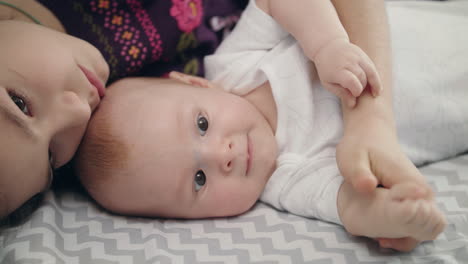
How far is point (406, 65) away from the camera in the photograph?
1082 millimetres

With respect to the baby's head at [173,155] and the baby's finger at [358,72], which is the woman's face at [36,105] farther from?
the baby's finger at [358,72]

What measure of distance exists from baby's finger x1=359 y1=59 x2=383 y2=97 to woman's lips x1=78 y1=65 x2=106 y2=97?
568 millimetres

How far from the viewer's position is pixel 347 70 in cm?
86

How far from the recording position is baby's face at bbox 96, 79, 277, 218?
95cm

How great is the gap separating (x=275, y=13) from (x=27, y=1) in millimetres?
591

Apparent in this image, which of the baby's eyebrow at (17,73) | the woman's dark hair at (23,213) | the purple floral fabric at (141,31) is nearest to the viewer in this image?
the baby's eyebrow at (17,73)

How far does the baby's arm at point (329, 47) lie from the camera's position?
86 cm

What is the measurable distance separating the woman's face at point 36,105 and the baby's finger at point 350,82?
520mm

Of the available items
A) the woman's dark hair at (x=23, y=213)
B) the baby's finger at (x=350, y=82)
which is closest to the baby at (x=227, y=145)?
the baby's finger at (x=350, y=82)

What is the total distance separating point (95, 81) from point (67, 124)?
15 centimetres

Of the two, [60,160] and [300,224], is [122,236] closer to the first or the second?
[60,160]

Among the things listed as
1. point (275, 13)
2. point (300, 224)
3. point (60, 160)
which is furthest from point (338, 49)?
point (60, 160)

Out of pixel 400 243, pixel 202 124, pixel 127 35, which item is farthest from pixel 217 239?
pixel 127 35

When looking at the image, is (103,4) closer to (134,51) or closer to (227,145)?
(134,51)
